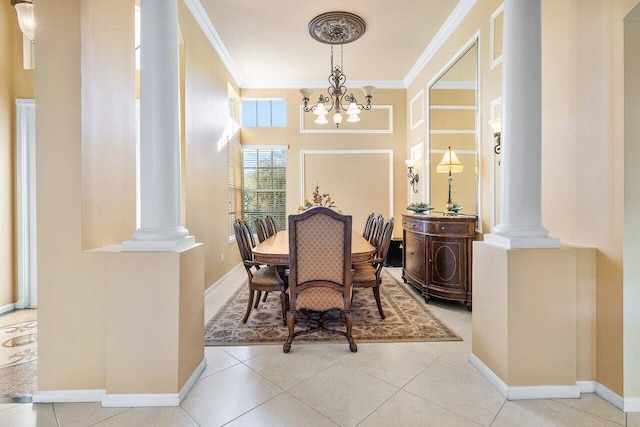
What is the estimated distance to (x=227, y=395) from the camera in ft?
5.88

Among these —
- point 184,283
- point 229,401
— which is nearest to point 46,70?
point 184,283

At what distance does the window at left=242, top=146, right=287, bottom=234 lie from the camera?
5.88 m

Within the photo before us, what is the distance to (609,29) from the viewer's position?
1695 mm

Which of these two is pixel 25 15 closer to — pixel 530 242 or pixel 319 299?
pixel 319 299

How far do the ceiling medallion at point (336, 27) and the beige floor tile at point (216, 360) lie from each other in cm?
375

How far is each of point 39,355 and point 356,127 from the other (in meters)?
5.36

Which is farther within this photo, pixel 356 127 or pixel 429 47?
pixel 356 127

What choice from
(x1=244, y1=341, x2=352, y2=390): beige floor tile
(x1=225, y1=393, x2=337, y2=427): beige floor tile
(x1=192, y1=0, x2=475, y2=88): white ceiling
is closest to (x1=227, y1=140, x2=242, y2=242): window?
(x1=192, y1=0, x2=475, y2=88): white ceiling

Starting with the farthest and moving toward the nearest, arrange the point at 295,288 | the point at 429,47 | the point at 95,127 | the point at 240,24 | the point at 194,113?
the point at 429,47, the point at 240,24, the point at 194,113, the point at 295,288, the point at 95,127

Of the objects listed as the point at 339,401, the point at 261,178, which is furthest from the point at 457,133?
the point at 261,178

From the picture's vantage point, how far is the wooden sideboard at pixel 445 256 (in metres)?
3.18

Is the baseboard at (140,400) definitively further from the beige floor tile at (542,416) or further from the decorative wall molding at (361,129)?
the decorative wall molding at (361,129)

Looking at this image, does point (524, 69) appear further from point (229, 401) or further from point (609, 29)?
point (229, 401)

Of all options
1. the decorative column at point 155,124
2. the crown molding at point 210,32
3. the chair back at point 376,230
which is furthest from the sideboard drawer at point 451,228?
the crown molding at point 210,32
